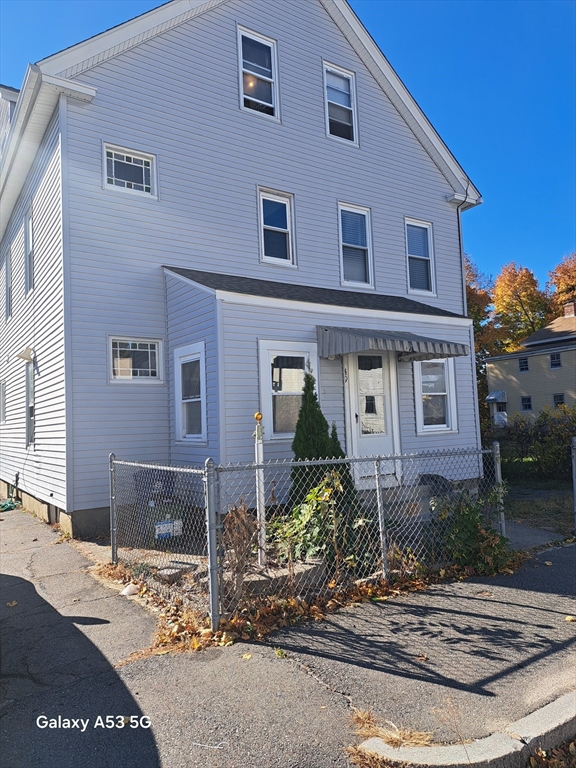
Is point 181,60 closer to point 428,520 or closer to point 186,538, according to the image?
point 186,538

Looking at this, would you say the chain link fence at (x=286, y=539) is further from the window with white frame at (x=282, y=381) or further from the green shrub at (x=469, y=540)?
the window with white frame at (x=282, y=381)

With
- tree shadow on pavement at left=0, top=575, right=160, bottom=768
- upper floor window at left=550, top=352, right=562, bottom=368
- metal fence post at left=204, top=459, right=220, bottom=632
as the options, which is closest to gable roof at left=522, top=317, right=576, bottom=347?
upper floor window at left=550, top=352, right=562, bottom=368

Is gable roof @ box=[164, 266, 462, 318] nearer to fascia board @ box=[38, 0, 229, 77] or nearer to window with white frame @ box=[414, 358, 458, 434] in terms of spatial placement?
window with white frame @ box=[414, 358, 458, 434]

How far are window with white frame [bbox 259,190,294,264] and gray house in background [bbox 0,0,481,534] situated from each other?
0.13 ft

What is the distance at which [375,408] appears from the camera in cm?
1095

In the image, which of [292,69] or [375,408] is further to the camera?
[292,69]

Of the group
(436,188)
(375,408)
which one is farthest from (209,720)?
(436,188)

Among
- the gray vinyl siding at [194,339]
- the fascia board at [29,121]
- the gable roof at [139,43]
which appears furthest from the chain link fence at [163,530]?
the gable roof at [139,43]

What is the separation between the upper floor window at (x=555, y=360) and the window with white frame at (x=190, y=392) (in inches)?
1068

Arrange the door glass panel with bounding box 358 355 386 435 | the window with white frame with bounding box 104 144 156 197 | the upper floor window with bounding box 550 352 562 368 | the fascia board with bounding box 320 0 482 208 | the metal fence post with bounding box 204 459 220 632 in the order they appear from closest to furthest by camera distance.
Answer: the metal fence post with bounding box 204 459 220 632 < the window with white frame with bounding box 104 144 156 197 < the door glass panel with bounding box 358 355 386 435 < the fascia board with bounding box 320 0 482 208 < the upper floor window with bounding box 550 352 562 368

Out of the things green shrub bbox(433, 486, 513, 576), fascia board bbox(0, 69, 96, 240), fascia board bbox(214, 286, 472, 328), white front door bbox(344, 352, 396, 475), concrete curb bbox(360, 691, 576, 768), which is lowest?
concrete curb bbox(360, 691, 576, 768)

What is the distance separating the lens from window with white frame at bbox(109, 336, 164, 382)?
9.62 m

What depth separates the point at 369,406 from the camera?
10836mm

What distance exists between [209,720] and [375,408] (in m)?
8.03
